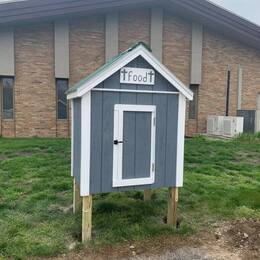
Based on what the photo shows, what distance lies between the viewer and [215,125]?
16.5 meters

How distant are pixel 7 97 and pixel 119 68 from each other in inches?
477

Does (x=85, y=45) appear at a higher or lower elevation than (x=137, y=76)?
higher

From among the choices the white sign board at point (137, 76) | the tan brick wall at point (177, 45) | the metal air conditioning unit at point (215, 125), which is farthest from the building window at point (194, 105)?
the white sign board at point (137, 76)

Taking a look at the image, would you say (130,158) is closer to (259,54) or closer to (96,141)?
(96,141)

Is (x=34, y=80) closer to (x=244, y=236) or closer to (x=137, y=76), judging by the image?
(x=137, y=76)

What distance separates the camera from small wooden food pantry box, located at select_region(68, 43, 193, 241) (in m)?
3.80

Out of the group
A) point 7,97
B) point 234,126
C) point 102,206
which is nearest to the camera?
point 102,206

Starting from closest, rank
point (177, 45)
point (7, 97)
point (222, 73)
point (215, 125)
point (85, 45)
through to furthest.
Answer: point (7, 97) → point (85, 45) → point (215, 125) → point (177, 45) → point (222, 73)

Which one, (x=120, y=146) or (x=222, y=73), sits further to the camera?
(x=222, y=73)

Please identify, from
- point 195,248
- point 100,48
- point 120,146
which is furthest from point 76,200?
point 100,48

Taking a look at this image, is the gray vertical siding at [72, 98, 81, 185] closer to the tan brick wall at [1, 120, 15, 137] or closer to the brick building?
the brick building

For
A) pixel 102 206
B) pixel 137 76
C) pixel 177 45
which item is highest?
pixel 177 45

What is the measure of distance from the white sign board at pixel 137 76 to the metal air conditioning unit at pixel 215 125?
1272cm

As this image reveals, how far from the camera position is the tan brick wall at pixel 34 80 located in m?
14.5
